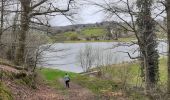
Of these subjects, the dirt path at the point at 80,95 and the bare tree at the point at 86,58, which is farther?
the bare tree at the point at 86,58

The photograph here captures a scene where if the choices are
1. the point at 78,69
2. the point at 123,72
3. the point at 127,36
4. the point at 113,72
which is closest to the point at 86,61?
the point at 78,69

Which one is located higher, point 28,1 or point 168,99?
point 28,1

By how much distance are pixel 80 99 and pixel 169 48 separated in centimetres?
634

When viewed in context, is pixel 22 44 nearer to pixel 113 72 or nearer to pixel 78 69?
pixel 113 72

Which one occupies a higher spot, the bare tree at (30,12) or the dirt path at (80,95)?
the bare tree at (30,12)

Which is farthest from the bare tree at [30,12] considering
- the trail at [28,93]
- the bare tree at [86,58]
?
the bare tree at [86,58]

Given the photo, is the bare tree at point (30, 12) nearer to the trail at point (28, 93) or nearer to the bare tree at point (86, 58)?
the trail at point (28, 93)

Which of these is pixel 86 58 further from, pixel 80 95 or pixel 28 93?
pixel 28 93

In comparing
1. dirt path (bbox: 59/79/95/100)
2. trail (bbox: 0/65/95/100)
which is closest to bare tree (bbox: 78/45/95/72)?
dirt path (bbox: 59/79/95/100)

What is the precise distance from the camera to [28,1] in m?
27.7

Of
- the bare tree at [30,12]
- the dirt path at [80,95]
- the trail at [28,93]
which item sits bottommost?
the dirt path at [80,95]

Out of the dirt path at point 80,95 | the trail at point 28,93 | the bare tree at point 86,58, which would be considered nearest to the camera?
the trail at point 28,93

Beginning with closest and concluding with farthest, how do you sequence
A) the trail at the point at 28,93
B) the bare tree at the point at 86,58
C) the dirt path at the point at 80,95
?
the trail at the point at 28,93 < the dirt path at the point at 80,95 < the bare tree at the point at 86,58

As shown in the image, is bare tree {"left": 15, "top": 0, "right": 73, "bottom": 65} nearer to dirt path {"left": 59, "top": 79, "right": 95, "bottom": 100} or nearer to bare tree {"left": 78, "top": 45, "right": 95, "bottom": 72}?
dirt path {"left": 59, "top": 79, "right": 95, "bottom": 100}
